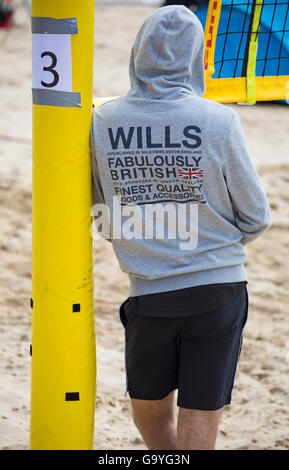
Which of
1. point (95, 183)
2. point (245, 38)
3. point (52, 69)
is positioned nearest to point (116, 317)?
point (245, 38)

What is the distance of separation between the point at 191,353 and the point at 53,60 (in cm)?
110

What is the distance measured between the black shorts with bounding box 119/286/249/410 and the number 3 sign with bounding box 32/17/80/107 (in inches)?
30.4

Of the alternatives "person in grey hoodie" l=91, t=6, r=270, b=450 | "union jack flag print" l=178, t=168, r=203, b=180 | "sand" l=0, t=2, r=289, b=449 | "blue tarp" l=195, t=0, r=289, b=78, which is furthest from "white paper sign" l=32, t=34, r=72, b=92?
"sand" l=0, t=2, r=289, b=449

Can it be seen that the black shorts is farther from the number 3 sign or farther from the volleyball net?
the volleyball net

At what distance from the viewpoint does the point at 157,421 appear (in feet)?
8.55

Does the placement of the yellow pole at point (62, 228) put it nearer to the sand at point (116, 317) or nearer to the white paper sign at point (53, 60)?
the white paper sign at point (53, 60)

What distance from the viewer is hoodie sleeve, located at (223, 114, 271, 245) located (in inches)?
90.7

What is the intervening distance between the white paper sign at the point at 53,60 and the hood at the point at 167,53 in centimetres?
23

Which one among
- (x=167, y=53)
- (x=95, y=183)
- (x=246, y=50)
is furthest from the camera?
(x=246, y=50)

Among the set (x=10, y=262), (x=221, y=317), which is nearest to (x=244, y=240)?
(x=221, y=317)

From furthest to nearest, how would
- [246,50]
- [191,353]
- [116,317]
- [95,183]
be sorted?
[116,317], [246,50], [95,183], [191,353]

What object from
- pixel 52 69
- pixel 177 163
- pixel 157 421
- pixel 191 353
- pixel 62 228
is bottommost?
pixel 157 421

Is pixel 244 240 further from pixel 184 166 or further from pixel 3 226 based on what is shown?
pixel 3 226

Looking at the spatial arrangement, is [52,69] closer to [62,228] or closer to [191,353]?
[62,228]
